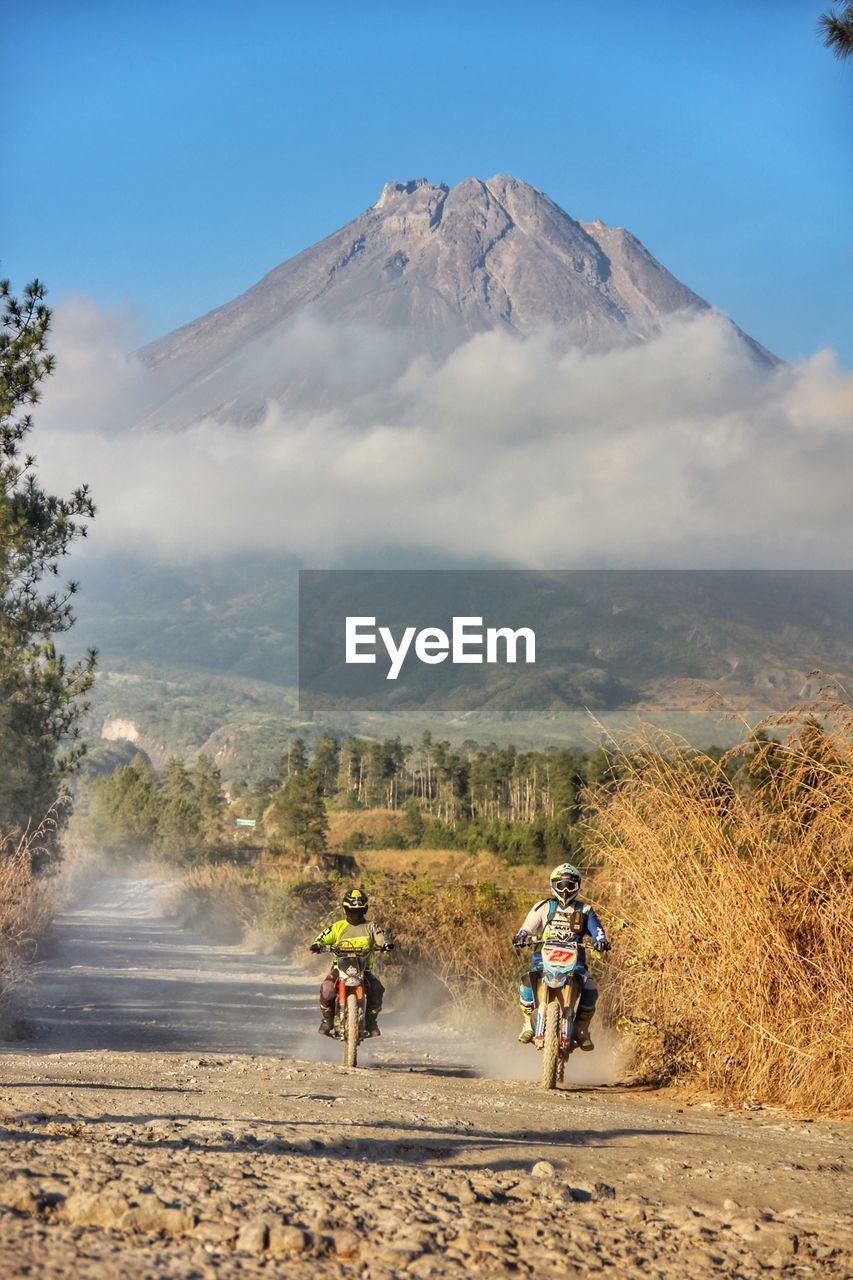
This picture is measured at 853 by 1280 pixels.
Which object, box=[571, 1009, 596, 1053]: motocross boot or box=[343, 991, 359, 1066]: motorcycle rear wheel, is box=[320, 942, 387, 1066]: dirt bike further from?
box=[571, 1009, 596, 1053]: motocross boot

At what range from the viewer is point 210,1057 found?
1285 cm

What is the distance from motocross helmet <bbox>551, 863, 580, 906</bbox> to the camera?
38.1ft

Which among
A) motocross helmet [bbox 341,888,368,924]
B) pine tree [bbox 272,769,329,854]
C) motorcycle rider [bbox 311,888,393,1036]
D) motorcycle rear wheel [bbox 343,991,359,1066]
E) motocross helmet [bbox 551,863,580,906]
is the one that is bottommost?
motorcycle rear wheel [bbox 343,991,359,1066]

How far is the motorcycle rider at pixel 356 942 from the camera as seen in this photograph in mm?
13078

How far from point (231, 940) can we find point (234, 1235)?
110 ft

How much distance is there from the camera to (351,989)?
13.1 m

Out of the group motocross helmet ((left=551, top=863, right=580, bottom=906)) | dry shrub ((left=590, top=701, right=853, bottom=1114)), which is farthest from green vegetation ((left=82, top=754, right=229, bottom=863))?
motocross helmet ((left=551, top=863, right=580, bottom=906))

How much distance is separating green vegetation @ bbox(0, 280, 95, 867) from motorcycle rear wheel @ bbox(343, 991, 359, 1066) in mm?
10143

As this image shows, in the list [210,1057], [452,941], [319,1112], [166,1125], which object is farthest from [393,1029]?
[166,1125]

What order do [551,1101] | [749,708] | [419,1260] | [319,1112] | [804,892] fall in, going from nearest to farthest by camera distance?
[419,1260] → [319,1112] → [551,1101] → [804,892] → [749,708]

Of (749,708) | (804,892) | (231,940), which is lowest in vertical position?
(231,940)

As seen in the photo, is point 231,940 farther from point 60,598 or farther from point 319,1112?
point 319,1112

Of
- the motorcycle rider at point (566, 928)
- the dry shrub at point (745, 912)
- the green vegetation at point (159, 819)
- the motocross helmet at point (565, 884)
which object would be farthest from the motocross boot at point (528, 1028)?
the green vegetation at point (159, 819)

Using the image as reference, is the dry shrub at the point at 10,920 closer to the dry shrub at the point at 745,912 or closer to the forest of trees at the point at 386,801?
the forest of trees at the point at 386,801
